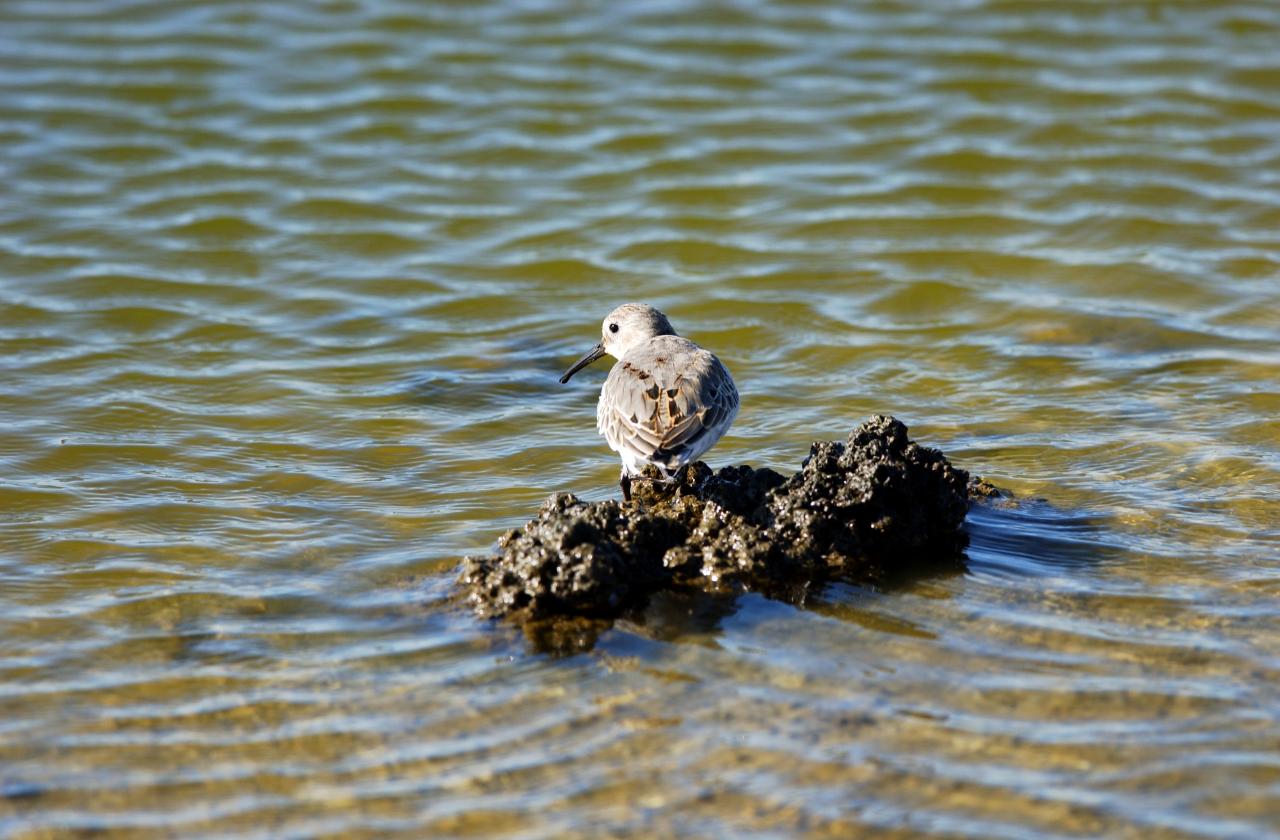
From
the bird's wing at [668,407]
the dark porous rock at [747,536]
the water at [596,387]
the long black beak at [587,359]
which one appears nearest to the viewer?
the water at [596,387]

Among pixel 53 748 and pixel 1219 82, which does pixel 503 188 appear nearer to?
pixel 1219 82

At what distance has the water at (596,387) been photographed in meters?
5.08

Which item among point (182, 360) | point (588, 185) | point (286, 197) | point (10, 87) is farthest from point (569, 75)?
point (182, 360)

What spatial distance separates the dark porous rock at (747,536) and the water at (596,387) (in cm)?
22

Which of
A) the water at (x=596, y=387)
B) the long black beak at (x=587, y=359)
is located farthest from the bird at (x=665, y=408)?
the long black beak at (x=587, y=359)

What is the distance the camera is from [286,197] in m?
12.4

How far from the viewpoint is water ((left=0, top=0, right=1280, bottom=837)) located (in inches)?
200

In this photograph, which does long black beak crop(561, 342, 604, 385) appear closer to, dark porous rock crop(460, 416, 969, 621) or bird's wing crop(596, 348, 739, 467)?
bird's wing crop(596, 348, 739, 467)

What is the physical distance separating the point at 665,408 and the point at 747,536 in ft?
3.06

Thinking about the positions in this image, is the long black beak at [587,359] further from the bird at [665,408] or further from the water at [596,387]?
the bird at [665,408]

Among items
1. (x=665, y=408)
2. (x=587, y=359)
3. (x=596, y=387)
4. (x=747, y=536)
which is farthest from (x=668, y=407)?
(x=596, y=387)

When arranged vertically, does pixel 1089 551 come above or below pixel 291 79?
below

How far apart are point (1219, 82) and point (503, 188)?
21.1 ft

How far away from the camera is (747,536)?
254 inches
